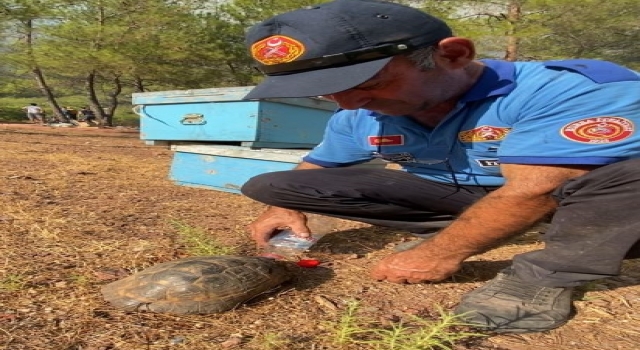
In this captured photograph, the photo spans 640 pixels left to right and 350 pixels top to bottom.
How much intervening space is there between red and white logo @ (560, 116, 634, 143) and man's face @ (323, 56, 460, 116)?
354 mm

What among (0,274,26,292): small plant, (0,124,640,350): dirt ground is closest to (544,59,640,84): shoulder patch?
(0,124,640,350): dirt ground

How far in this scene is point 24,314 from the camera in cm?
154

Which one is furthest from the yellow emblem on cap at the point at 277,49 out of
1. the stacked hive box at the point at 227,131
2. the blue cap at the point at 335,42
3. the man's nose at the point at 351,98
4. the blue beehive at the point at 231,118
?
the blue beehive at the point at 231,118

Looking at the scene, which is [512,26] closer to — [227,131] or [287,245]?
[227,131]

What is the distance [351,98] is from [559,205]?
0.66 metres

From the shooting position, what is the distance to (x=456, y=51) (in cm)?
159

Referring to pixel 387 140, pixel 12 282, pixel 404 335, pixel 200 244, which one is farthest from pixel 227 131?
pixel 404 335

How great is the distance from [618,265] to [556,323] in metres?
0.23

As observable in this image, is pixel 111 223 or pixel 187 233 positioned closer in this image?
pixel 187 233

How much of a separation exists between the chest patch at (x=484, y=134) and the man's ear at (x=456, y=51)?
210 millimetres

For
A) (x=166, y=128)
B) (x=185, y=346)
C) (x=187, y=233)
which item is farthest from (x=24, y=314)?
(x=166, y=128)

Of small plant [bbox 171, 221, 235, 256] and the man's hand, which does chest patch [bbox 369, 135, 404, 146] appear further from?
small plant [bbox 171, 221, 235, 256]

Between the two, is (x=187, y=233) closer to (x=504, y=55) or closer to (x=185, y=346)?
(x=185, y=346)

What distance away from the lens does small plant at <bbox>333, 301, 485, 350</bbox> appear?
1324mm
